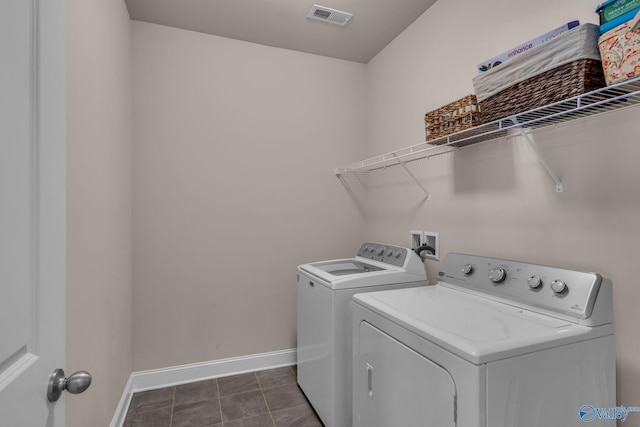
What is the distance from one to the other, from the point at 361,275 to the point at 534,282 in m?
0.83

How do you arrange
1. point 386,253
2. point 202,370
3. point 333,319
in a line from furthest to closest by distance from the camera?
1. point 202,370
2. point 386,253
3. point 333,319

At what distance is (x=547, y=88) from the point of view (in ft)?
3.62

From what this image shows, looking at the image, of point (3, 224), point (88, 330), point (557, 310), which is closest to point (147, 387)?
point (88, 330)

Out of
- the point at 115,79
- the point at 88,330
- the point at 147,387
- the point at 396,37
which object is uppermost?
the point at 396,37

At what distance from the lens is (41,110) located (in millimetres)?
625

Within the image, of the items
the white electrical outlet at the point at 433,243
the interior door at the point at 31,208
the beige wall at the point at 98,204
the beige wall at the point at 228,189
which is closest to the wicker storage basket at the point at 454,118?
the white electrical outlet at the point at 433,243

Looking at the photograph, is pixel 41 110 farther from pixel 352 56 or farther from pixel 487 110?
pixel 352 56

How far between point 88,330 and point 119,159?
1017 mm

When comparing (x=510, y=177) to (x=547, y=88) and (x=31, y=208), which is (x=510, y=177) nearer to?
(x=547, y=88)

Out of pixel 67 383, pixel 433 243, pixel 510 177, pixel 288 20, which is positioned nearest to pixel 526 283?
pixel 510 177

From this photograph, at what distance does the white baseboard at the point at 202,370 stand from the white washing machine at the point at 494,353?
1.25 meters

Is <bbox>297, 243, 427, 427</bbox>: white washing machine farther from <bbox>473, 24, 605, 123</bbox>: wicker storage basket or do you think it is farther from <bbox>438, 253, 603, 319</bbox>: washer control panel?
<bbox>473, 24, 605, 123</bbox>: wicker storage basket

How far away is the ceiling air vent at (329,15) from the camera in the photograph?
6.88 ft

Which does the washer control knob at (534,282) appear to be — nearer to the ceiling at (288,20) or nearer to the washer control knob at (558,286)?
the washer control knob at (558,286)
